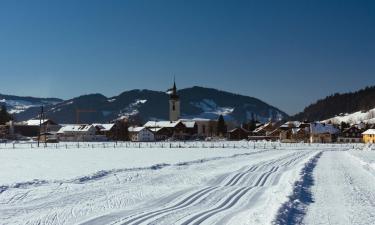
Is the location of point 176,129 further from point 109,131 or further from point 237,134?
point 109,131

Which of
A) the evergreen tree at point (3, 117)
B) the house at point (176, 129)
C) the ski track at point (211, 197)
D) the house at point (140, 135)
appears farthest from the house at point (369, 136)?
the ski track at point (211, 197)

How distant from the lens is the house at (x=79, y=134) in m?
144

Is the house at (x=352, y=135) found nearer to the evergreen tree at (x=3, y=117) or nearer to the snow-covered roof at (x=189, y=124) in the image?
the snow-covered roof at (x=189, y=124)

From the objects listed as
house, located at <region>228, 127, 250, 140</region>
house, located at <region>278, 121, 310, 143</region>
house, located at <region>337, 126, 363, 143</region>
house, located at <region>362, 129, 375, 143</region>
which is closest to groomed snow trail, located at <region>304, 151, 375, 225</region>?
house, located at <region>362, 129, 375, 143</region>

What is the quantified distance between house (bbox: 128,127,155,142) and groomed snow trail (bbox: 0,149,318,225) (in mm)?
117447

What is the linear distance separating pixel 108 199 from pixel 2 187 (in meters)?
5.23

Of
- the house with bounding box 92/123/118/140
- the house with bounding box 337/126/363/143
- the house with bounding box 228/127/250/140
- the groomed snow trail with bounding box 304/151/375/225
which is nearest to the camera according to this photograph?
the groomed snow trail with bounding box 304/151/375/225

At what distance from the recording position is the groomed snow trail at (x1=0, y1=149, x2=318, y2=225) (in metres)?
13.4

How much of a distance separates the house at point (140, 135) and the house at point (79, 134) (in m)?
7.69

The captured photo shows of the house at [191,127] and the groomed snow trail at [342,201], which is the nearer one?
the groomed snow trail at [342,201]

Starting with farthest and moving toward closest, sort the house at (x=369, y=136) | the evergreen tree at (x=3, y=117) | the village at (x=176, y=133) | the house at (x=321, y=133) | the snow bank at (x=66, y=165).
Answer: the evergreen tree at (x=3, y=117) < the village at (x=176, y=133) < the house at (x=321, y=133) < the house at (x=369, y=136) < the snow bank at (x=66, y=165)

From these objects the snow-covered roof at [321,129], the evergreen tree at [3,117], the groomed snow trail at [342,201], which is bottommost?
the groomed snow trail at [342,201]

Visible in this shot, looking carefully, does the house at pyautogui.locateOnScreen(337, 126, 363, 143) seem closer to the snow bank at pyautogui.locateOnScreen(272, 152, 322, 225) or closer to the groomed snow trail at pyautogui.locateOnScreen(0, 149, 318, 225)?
the groomed snow trail at pyautogui.locateOnScreen(0, 149, 318, 225)

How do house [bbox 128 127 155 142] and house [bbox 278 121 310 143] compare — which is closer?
house [bbox 278 121 310 143]
